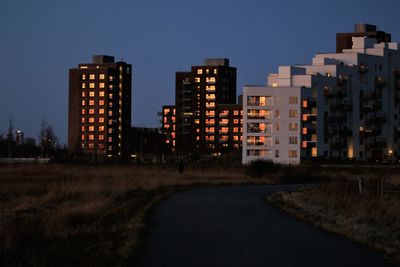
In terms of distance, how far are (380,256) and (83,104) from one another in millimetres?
168059

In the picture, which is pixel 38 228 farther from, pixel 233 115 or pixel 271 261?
pixel 233 115

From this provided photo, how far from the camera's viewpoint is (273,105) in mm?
110062

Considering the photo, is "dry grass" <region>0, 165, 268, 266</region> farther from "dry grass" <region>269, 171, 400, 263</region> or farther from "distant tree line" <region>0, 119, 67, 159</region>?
"distant tree line" <region>0, 119, 67, 159</region>

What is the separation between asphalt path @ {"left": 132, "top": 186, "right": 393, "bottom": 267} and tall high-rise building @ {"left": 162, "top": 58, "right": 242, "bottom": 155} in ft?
470

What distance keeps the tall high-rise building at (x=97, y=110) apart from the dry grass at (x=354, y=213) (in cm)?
14535

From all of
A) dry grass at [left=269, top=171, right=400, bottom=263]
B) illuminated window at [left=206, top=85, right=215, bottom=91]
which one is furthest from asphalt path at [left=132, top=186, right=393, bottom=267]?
illuminated window at [left=206, top=85, right=215, bottom=91]

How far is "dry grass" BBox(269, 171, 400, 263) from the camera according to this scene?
16.2 m

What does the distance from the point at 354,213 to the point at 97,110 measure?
6220 inches

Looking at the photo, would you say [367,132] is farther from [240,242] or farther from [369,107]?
[240,242]

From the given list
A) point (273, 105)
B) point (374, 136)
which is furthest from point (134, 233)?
point (374, 136)

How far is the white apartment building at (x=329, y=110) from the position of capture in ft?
357

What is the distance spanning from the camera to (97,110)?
580 feet

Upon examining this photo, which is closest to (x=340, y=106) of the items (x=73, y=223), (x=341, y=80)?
(x=341, y=80)

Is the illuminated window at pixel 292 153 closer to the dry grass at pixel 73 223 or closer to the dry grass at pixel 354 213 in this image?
the dry grass at pixel 73 223
